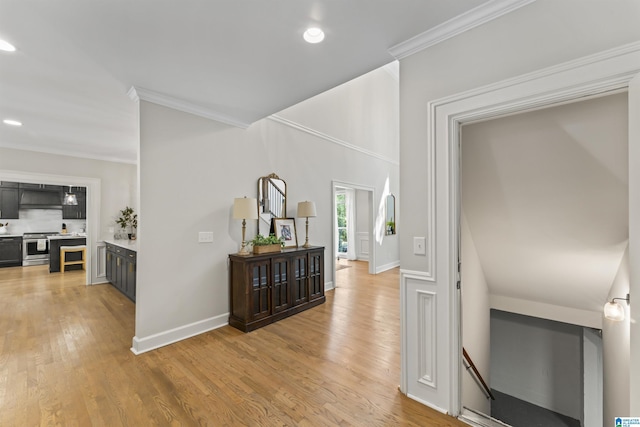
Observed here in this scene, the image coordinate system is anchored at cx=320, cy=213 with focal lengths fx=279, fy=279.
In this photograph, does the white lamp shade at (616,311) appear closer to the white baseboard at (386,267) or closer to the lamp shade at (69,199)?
the white baseboard at (386,267)

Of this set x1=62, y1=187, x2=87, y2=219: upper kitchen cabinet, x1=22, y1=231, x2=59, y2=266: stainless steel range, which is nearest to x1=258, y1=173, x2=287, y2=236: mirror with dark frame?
x1=22, y1=231, x2=59, y2=266: stainless steel range

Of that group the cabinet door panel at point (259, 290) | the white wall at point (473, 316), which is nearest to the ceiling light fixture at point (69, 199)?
the cabinet door panel at point (259, 290)

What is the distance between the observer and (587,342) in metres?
3.74

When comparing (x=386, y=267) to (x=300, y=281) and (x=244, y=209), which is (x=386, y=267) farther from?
(x=244, y=209)

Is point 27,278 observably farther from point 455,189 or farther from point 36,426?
point 455,189

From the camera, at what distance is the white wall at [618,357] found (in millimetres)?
2383

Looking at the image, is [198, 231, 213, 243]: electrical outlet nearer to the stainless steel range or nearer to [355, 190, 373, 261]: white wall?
[355, 190, 373, 261]: white wall

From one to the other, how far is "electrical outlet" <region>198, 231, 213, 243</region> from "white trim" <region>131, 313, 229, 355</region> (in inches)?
37.2

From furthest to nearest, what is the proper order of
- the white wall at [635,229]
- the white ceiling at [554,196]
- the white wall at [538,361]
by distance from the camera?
1. the white wall at [538,361]
2. the white ceiling at [554,196]
3. the white wall at [635,229]

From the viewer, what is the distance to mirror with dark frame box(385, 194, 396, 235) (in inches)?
284

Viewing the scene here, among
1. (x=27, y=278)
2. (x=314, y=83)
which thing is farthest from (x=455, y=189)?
(x=27, y=278)

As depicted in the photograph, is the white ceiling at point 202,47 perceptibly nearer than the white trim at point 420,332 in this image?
Yes

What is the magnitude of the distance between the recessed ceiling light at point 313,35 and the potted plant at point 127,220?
5813mm

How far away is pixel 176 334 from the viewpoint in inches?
121
